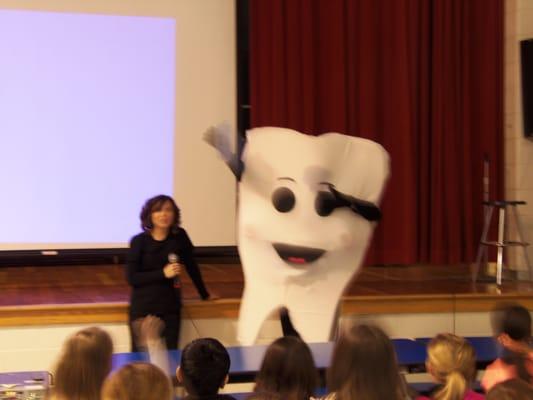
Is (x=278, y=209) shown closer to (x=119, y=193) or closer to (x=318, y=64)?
(x=119, y=193)

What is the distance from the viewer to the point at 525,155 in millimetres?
5758

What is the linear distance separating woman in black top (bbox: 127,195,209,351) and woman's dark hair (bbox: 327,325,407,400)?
177cm

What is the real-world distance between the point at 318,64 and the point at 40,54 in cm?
200

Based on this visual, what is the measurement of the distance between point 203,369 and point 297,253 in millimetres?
1544

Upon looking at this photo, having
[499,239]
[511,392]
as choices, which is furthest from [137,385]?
[499,239]

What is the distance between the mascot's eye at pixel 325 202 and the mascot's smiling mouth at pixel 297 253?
192 mm

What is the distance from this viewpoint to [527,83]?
217 inches

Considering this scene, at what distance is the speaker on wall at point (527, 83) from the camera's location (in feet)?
18.1

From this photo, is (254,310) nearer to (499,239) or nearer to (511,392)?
(511,392)

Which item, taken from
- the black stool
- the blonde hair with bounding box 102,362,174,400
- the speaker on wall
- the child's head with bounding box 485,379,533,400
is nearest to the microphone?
the blonde hair with bounding box 102,362,174,400

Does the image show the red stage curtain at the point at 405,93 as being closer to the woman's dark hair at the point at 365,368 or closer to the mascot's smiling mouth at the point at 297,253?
the mascot's smiling mouth at the point at 297,253

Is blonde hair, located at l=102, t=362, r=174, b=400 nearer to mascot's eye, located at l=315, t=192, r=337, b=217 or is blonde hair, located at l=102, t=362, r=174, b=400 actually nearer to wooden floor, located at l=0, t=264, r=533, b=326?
mascot's eye, located at l=315, t=192, r=337, b=217

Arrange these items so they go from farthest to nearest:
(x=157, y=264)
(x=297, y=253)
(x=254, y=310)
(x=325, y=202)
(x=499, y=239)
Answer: (x=499, y=239) < (x=157, y=264) < (x=254, y=310) < (x=297, y=253) < (x=325, y=202)

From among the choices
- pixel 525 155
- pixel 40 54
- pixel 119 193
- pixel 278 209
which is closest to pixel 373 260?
pixel 525 155
